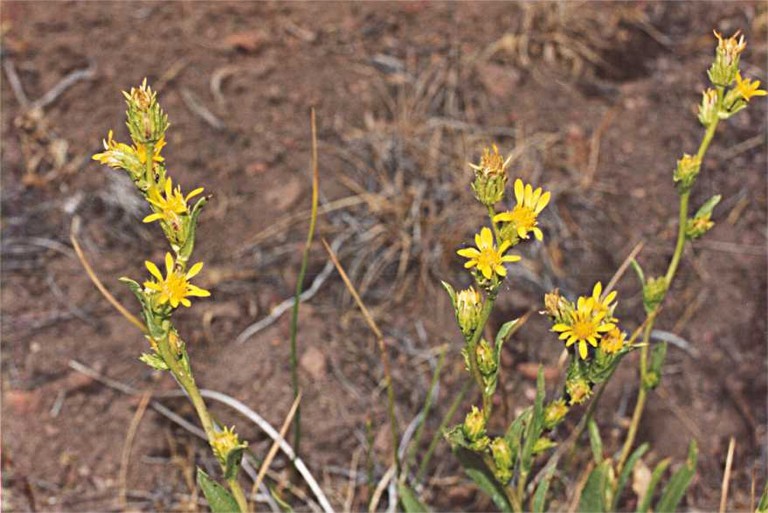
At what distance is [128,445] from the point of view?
9.29 feet

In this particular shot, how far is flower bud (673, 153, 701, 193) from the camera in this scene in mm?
2088

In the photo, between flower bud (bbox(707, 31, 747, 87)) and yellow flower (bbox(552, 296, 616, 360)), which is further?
flower bud (bbox(707, 31, 747, 87))

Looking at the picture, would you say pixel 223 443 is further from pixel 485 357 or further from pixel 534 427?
pixel 534 427

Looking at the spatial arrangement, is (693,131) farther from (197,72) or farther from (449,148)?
(197,72)

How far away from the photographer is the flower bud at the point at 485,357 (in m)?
1.85

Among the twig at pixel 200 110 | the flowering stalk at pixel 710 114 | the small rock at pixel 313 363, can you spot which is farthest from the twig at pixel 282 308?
the flowering stalk at pixel 710 114

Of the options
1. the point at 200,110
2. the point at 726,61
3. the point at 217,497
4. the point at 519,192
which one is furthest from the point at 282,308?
the point at 726,61

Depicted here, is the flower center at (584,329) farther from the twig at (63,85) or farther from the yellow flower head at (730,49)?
the twig at (63,85)

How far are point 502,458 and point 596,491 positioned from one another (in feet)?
1.31

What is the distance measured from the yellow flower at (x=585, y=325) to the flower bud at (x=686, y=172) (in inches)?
17.5

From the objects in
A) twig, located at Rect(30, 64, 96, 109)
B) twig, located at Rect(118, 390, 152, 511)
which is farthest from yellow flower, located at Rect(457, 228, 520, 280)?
twig, located at Rect(30, 64, 96, 109)

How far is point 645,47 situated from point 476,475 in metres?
2.58

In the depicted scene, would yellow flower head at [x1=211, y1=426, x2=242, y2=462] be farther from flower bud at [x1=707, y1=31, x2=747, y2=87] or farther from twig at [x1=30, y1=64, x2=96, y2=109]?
twig at [x1=30, y1=64, x2=96, y2=109]

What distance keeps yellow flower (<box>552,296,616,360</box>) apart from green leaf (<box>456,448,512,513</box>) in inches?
16.9
